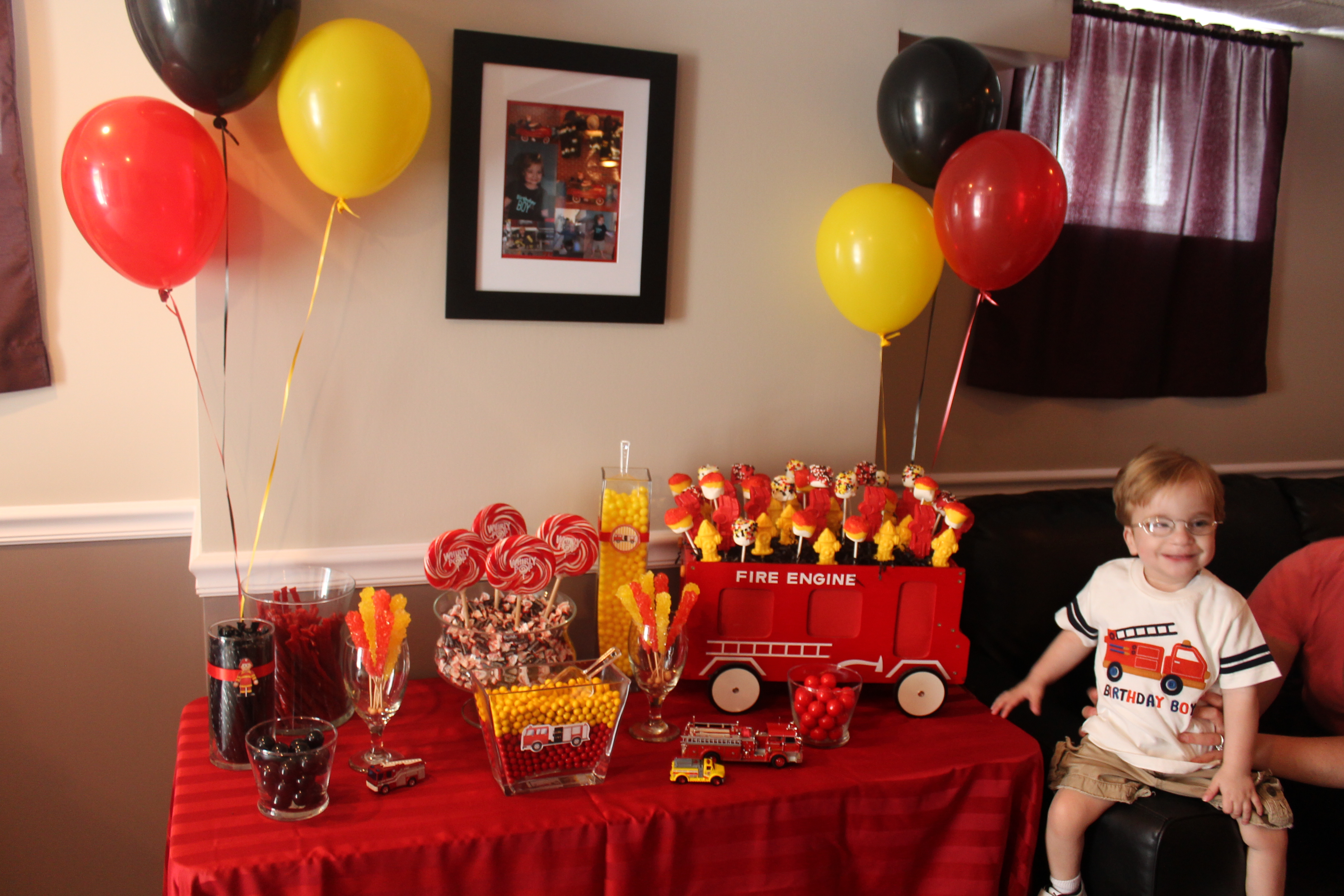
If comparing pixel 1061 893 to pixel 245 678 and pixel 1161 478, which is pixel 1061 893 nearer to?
pixel 1161 478

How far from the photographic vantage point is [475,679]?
154 cm

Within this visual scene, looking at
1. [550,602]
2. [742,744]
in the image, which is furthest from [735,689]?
[550,602]

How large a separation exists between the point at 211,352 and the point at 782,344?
1134 millimetres

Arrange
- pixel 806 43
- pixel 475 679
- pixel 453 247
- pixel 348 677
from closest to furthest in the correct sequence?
pixel 348 677 → pixel 475 679 → pixel 453 247 → pixel 806 43

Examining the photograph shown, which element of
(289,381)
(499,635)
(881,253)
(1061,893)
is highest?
(881,253)

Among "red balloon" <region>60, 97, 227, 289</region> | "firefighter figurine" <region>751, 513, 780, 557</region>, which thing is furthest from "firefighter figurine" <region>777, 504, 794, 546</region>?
"red balloon" <region>60, 97, 227, 289</region>

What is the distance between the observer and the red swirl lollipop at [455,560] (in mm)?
1523

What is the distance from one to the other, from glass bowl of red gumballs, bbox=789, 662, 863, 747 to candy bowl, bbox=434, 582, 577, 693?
43 cm

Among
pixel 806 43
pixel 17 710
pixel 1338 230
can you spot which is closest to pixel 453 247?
pixel 806 43

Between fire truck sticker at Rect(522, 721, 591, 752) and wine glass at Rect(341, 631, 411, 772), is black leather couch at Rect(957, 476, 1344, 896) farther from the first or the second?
wine glass at Rect(341, 631, 411, 772)

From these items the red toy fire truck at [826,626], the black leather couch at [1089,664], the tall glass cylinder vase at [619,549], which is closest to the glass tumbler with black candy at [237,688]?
the tall glass cylinder vase at [619,549]

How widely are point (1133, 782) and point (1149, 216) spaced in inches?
78.7

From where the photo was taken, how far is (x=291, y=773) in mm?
1252

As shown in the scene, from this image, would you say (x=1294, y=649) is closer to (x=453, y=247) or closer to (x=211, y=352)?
(x=453, y=247)
